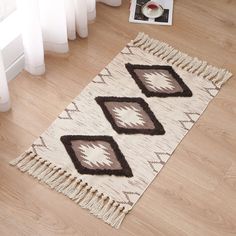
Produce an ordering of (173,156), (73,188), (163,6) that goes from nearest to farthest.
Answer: (73,188) < (173,156) < (163,6)

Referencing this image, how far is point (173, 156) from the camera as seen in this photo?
1.93m

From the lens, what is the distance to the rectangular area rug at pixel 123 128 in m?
1.83

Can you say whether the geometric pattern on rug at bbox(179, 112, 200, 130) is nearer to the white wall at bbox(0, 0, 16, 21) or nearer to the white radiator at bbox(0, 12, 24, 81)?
the white radiator at bbox(0, 12, 24, 81)

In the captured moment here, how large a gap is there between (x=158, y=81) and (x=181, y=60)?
156 mm

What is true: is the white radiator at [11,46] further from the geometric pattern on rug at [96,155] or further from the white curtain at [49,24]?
the geometric pattern on rug at [96,155]

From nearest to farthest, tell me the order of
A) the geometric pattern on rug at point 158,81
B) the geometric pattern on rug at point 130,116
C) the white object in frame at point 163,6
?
the geometric pattern on rug at point 130,116 → the geometric pattern on rug at point 158,81 → the white object in frame at point 163,6

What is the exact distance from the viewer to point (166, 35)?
2328 mm

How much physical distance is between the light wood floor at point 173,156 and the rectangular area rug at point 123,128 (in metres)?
0.03

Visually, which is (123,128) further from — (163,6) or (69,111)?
(163,6)

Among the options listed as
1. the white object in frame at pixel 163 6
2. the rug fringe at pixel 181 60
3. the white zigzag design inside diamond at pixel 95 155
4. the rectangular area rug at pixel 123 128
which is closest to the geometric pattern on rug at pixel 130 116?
the rectangular area rug at pixel 123 128

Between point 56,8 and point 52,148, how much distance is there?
1.79 feet

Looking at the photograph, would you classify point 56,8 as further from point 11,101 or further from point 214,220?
point 214,220

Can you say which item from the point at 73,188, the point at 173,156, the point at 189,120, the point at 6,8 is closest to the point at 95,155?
the point at 73,188

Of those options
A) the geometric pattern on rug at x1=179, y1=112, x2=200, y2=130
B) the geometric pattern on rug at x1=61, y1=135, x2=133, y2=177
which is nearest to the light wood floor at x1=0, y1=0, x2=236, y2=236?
the geometric pattern on rug at x1=179, y1=112, x2=200, y2=130
